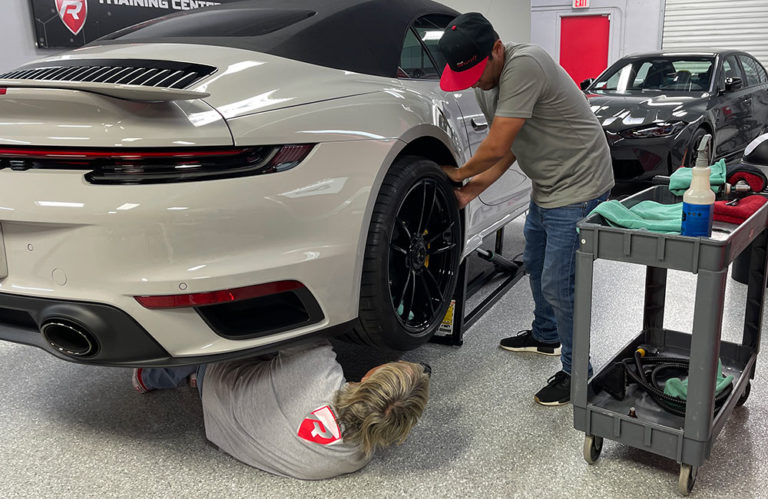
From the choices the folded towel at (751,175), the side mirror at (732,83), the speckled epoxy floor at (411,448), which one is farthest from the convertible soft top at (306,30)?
the side mirror at (732,83)

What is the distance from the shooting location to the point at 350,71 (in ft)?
7.00

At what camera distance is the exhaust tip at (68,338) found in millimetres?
1703

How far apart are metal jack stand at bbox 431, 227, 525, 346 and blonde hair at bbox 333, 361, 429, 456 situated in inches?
35.0

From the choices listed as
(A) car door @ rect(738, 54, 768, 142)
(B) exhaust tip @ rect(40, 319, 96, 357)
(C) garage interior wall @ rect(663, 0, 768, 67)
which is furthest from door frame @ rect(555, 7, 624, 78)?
(B) exhaust tip @ rect(40, 319, 96, 357)

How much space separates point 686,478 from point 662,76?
5.17 metres

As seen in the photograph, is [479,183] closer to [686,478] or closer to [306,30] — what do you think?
[306,30]

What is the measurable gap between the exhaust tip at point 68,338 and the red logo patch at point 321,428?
62 centimetres

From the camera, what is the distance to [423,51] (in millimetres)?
2672

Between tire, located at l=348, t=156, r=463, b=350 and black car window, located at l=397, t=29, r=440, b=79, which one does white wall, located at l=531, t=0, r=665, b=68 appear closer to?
black car window, located at l=397, t=29, r=440, b=79

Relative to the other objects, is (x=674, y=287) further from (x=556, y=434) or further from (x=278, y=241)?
(x=278, y=241)

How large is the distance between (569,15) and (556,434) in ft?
39.2

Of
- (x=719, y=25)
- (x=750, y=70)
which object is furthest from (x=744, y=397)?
(x=719, y=25)

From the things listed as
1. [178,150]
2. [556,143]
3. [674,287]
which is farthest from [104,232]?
[674,287]

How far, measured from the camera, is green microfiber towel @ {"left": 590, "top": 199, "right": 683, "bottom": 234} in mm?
1725
